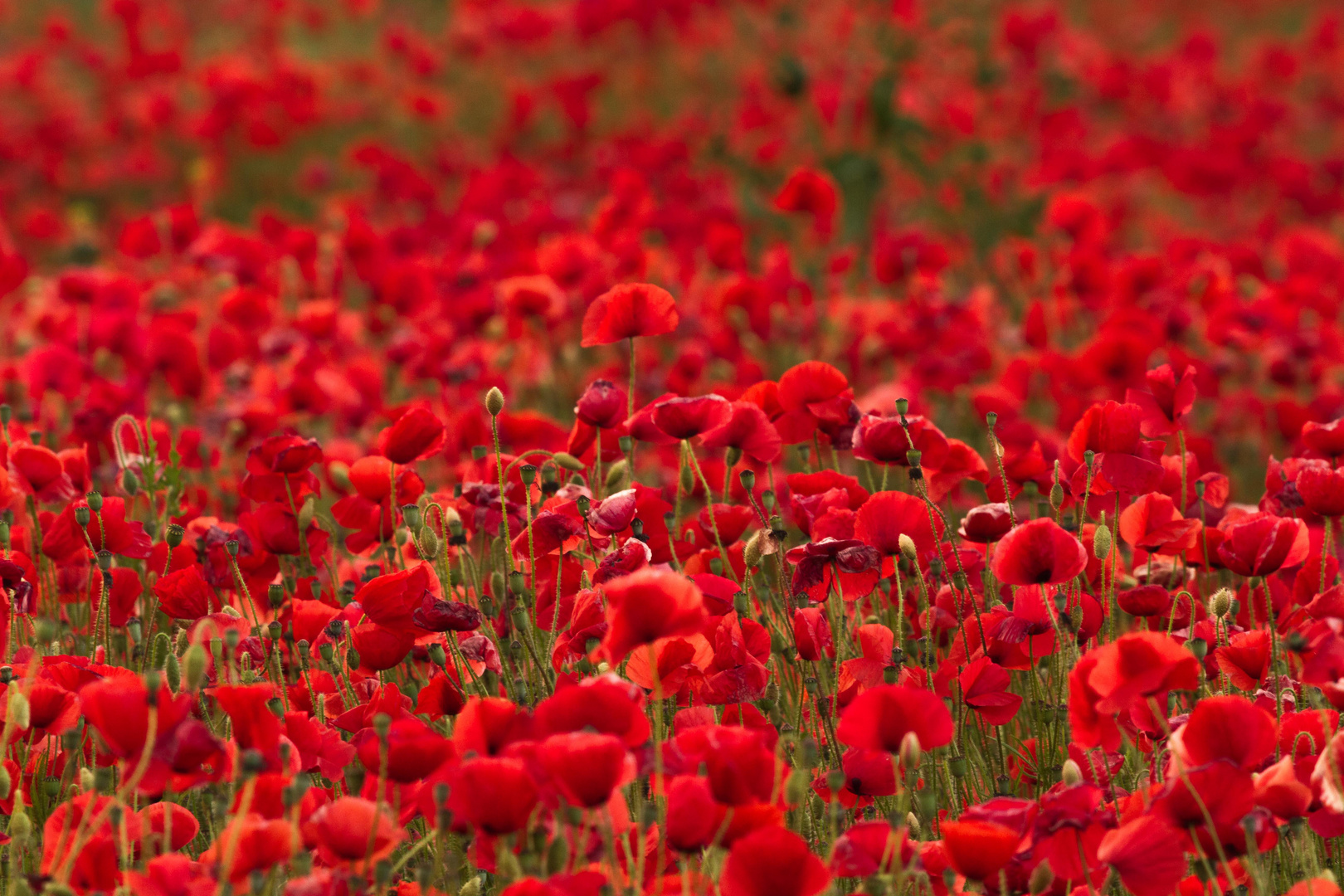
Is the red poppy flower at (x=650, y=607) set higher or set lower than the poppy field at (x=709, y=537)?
higher

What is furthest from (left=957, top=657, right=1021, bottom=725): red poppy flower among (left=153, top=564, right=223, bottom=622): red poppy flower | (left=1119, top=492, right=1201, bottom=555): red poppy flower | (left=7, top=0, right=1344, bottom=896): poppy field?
(left=153, top=564, right=223, bottom=622): red poppy flower

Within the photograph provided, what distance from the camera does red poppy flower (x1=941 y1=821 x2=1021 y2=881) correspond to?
4.30ft

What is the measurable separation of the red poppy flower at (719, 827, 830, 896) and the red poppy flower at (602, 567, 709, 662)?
0.22 meters

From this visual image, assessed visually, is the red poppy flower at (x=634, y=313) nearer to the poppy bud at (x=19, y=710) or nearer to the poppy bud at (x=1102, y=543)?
the poppy bud at (x=1102, y=543)

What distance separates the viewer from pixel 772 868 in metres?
1.29

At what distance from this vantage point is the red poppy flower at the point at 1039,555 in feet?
5.38

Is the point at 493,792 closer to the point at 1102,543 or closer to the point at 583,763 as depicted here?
the point at 583,763

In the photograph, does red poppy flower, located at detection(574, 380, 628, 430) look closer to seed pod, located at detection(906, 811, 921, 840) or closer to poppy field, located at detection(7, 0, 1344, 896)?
poppy field, located at detection(7, 0, 1344, 896)

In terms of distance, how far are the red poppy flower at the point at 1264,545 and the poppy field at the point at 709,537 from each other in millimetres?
10

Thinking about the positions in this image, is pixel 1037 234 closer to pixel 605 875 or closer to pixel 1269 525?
pixel 1269 525

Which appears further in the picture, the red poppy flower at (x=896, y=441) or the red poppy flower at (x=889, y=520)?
the red poppy flower at (x=896, y=441)

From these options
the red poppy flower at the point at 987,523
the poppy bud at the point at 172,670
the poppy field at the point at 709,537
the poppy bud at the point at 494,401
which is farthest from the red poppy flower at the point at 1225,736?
the poppy bud at the point at 172,670

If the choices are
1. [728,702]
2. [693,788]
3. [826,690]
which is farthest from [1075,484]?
[693,788]

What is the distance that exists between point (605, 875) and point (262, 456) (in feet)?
3.39
